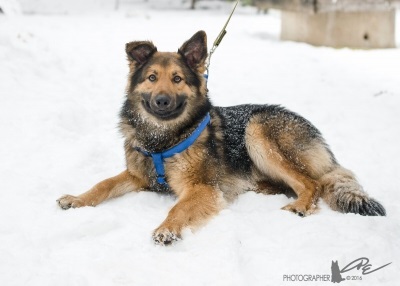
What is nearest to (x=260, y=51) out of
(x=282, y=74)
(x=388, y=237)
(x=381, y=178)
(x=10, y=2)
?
(x=282, y=74)

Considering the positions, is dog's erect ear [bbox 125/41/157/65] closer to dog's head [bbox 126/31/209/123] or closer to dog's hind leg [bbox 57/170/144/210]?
dog's head [bbox 126/31/209/123]

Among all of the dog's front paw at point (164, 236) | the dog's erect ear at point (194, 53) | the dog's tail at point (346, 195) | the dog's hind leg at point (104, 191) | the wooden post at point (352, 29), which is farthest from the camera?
the wooden post at point (352, 29)

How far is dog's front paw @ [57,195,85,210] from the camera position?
11.7 ft

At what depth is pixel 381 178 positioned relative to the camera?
4.49 metres

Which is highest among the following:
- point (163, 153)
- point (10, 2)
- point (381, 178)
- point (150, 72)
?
point (10, 2)

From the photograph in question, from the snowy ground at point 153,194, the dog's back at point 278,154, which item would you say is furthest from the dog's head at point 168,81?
the snowy ground at point 153,194

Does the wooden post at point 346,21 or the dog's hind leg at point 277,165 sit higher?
the wooden post at point 346,21

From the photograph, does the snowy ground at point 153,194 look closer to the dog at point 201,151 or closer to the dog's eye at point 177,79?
the dog at point 201,151

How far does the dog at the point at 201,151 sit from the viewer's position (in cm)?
358

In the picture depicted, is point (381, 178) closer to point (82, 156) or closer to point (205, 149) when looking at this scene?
point (205, 149)

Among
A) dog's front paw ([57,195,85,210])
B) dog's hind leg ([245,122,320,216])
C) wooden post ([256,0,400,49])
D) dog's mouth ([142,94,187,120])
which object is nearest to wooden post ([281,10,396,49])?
wooden post ([256,0,400,49])

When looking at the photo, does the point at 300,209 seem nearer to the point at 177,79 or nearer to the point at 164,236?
the point at 164,236

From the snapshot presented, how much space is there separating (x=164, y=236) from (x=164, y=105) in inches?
43.3

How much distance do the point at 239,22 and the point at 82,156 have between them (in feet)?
43.3
